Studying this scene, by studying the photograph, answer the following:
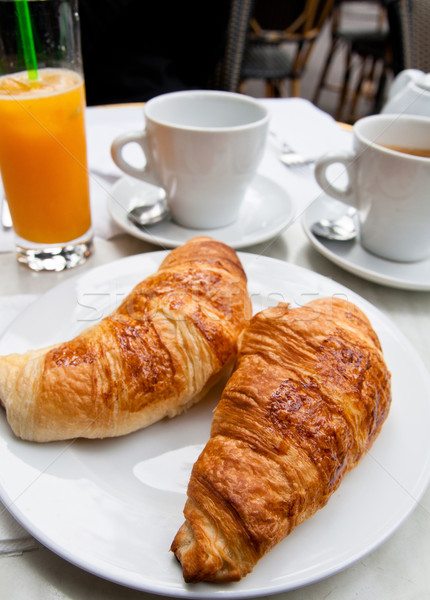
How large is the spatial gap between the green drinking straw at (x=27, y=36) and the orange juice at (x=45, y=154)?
3 centimetres

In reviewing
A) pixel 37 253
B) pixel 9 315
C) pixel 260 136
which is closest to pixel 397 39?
pixel 260 136

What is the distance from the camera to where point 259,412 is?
608 mm

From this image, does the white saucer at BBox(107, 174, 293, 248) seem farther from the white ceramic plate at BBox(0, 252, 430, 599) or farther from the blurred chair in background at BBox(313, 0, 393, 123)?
the blurred chair in background at BBox(313, 0, 393, 123)

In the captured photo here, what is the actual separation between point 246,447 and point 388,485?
19 cm

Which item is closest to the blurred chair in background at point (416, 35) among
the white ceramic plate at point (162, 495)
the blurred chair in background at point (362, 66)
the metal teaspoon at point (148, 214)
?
the blurred chair in background at point (362, 66)

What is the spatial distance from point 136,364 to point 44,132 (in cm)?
53

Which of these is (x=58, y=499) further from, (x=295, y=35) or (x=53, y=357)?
(x=295, y=35)

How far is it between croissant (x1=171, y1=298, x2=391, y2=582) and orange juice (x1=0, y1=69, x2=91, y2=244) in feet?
1.78

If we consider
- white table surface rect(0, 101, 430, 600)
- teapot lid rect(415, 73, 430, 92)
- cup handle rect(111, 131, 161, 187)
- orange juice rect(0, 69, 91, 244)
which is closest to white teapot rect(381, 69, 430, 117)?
teapot lid rect(415, 73, 430, 92)

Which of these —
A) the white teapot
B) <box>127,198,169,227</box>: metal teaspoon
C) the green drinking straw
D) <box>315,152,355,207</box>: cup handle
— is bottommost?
<box>127,198,169,227</box>: metal teaspoon

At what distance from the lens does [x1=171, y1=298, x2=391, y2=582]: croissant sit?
0.53 meters

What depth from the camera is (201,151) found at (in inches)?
41.6

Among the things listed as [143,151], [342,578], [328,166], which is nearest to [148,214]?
[143,151]

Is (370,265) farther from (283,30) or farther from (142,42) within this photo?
(283,30)
